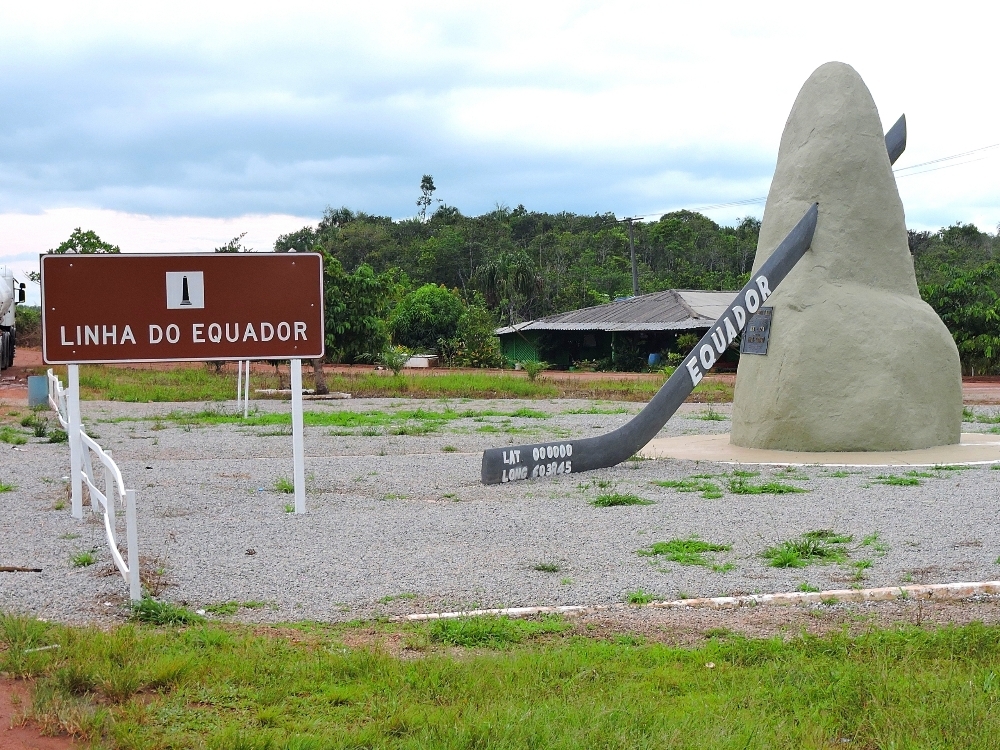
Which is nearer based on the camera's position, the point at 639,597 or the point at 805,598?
the point at 805,598

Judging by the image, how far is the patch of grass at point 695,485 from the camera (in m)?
10.4

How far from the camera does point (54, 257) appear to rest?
29.8 ft

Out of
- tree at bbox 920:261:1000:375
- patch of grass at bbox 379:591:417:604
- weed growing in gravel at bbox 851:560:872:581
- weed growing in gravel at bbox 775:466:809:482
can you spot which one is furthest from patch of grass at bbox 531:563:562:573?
tree at bbox 920:261:1000:375

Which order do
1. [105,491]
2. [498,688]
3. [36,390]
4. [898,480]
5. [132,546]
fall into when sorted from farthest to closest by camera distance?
[36,390] → [898,480] → [105,491] → [132,546] → [498,688]

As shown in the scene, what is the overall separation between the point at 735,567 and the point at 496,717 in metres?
3.41

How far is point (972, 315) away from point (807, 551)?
1355 inches

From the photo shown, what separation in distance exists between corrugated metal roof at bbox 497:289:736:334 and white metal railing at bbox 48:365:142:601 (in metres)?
31.8

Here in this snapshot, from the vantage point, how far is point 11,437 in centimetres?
1661

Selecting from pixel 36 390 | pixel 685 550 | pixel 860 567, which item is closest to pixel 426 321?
pixel 36 390

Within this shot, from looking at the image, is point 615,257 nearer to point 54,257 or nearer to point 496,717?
point 54,257

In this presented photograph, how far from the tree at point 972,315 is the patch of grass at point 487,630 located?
120ft

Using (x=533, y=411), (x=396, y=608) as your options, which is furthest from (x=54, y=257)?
(x=533, y=411)

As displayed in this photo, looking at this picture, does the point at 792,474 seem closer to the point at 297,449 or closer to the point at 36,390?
the point at 297,449

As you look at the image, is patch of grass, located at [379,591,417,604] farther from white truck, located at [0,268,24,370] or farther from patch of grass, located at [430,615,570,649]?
white truck, located at [0,268,24,370]
